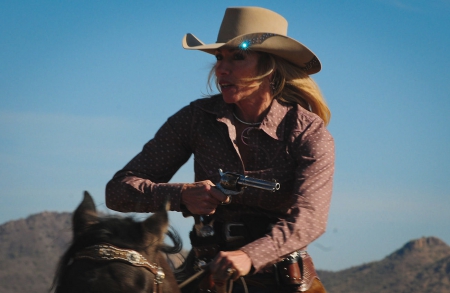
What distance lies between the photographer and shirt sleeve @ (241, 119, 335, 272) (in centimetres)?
452

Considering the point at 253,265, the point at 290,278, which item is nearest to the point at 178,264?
the point at 290,278

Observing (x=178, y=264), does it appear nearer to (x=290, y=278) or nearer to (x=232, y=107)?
(x=290, y=278)

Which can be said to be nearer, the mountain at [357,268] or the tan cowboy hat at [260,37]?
the tan cowboy hat at [260,37]

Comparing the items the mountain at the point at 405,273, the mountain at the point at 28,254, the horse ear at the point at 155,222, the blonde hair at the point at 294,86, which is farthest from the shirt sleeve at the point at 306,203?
the mountain at the point at 405,273

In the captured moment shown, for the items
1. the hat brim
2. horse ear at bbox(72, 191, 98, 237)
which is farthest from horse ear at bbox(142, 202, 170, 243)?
the hat brim

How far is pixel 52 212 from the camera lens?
36.1 meters

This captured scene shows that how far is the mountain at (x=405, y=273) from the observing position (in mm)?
27438

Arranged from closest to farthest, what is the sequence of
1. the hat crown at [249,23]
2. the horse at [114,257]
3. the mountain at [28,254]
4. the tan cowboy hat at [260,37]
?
the horse at [114,257]
the tan cowboy hat at [260,37]
the hat crown at [249,23]
the mountain at [28,254]

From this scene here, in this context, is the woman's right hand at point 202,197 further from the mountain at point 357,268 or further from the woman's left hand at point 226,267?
the mountain at point 357,268

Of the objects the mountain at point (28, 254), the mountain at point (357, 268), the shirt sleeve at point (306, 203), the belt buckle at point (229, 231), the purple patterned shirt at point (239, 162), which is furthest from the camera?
the mountain at point (357, 268)

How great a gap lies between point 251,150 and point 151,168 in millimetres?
701

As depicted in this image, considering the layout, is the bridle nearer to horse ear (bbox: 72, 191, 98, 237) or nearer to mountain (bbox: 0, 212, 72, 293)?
horse ear (bbox: 72, 191, 98, 237)

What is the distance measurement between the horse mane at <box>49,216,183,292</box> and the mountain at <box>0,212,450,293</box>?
20.2m

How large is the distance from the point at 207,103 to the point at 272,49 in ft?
1.95
